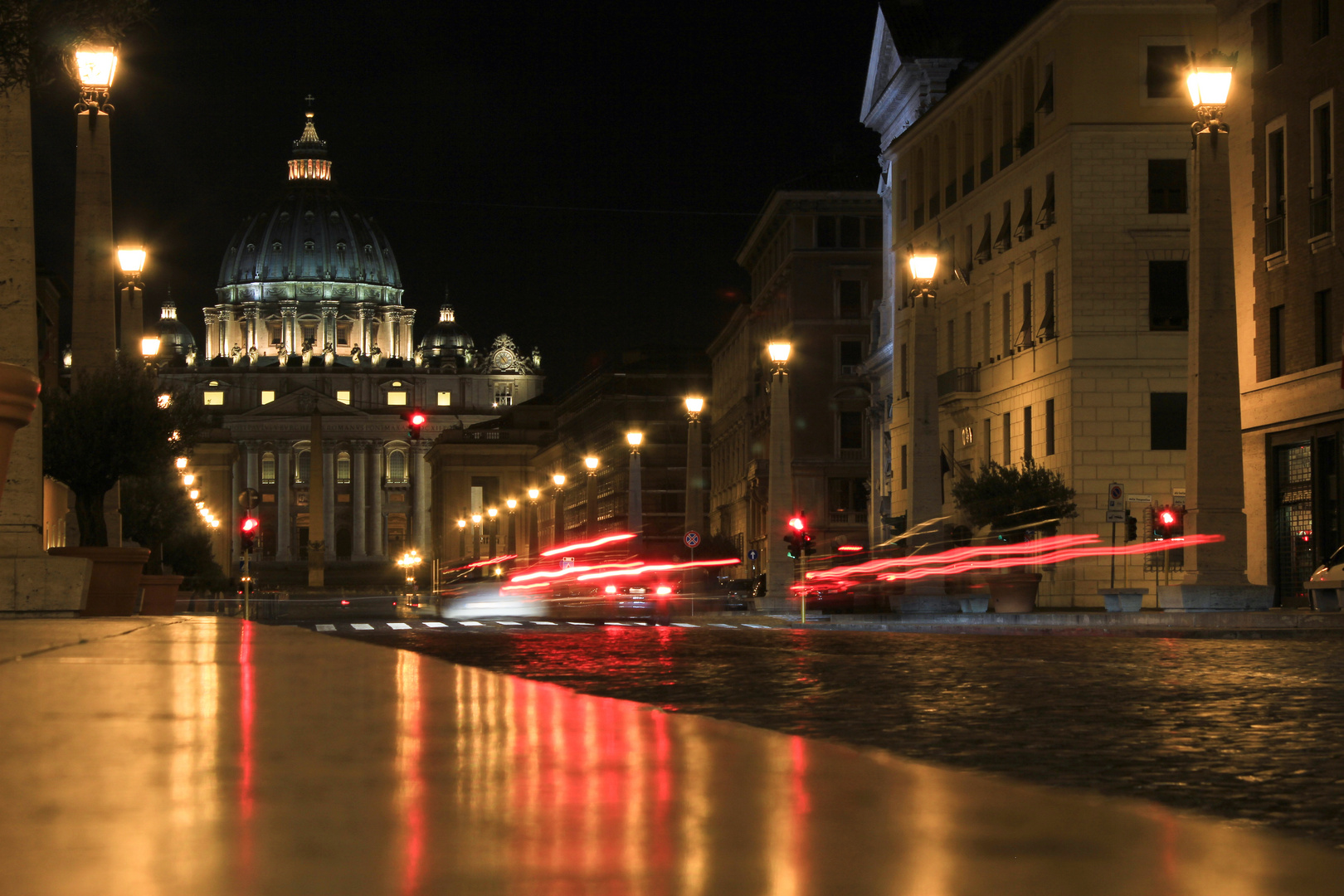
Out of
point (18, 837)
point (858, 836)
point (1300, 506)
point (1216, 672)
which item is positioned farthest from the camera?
point (1300, 506)

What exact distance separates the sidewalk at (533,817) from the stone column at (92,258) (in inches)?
935

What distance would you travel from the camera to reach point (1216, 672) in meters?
13.7

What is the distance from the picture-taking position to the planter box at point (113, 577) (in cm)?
1945

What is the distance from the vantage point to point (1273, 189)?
36.5 m

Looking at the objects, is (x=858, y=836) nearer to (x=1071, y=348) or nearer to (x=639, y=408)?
(x=1071, y=348)

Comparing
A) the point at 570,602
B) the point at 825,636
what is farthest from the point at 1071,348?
the point at 825,636

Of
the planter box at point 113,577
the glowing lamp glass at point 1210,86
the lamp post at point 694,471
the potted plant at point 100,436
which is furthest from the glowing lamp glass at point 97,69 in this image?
the lamp post at point 694,471

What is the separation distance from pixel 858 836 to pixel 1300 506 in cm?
3385

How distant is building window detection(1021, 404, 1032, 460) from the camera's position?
4816 centimetres

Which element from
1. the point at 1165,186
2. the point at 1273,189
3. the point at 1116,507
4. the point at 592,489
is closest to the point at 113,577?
the point at 1116,507

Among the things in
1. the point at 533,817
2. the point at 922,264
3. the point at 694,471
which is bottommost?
the point at 533,817

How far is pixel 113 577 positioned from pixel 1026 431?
107 feet

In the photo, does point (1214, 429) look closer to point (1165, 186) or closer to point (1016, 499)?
point (1016, 499)

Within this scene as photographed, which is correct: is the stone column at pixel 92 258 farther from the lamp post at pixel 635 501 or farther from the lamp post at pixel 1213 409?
the lamp post at pixel 635 501
